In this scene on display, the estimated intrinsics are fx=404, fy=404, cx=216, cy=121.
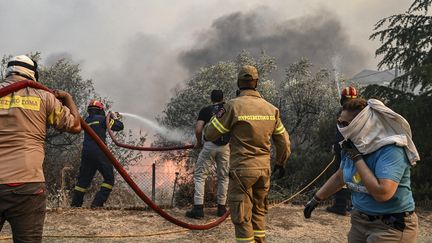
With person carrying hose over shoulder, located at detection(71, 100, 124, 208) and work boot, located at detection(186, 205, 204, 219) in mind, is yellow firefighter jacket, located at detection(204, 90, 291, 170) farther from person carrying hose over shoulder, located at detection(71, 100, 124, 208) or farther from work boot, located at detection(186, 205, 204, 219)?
person carrying hose over shoulder, located at detection(71, 100, 124, 208)

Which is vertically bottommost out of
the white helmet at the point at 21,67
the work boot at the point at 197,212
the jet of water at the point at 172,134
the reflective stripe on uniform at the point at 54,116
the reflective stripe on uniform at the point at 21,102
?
the work boot at the point at 197,212

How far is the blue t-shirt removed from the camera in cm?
219

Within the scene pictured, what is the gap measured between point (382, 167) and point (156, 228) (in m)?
3.54

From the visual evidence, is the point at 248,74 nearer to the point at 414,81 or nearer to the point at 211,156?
the point at 211,156

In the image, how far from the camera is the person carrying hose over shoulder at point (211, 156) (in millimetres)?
5250

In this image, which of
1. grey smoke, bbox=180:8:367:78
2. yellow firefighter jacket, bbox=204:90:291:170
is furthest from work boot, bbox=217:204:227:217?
grey smoke, bbox=180:8:367:78

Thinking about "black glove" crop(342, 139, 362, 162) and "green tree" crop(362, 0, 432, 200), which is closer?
"black glove" crop(342, 139, 362, 162)

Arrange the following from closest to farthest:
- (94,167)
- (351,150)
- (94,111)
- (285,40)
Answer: (351,150)
(94,167)
(94,111)
(285,40)

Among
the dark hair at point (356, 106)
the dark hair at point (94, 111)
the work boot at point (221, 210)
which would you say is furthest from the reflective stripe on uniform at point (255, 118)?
the dark hair at point (94, 111)

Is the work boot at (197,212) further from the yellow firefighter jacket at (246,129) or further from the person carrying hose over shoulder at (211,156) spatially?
the yellow firefighter jacket at (246,129)

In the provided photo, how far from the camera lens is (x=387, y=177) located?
2.16 m

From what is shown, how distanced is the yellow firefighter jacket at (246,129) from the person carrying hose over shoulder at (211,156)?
4.49 feet

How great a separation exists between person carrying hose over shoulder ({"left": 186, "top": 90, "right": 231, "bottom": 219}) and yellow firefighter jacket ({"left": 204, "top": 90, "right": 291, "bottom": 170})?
1.37 meters

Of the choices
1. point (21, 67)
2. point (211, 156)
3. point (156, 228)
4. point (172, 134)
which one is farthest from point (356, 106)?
point (172, 134)
